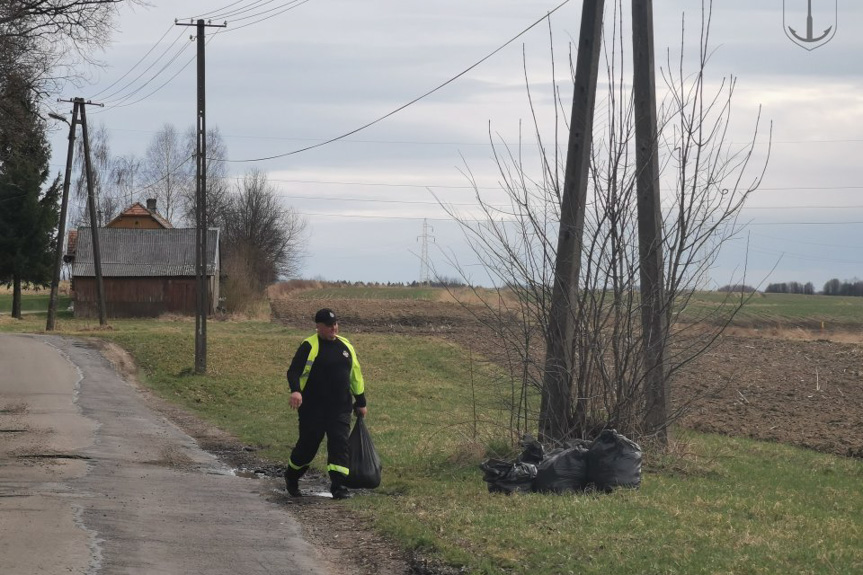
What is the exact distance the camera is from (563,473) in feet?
37.6

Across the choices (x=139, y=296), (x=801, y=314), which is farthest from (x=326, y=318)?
(x=801, y=314)

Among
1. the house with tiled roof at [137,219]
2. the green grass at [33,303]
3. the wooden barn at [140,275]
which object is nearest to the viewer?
the wooden barn at [140,275]

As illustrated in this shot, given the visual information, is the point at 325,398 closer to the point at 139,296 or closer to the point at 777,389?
the point at 777,389

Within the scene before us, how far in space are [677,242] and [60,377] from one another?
18.8 m

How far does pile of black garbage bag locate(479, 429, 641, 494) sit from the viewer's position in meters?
11.4

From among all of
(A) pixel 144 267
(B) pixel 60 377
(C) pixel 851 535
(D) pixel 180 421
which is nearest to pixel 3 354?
(B) pixel 60 377

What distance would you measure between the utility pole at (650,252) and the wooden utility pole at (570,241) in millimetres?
727

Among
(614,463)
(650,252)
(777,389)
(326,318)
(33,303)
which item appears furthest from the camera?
(33,303)

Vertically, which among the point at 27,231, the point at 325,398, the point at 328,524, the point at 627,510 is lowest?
the point at 328,524

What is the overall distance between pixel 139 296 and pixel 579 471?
57508 millimetres

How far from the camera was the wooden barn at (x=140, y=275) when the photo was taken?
6569 centimetres

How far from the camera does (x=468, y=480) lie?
492 inches

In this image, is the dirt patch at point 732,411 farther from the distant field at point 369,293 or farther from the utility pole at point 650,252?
the distant field at point 369,293

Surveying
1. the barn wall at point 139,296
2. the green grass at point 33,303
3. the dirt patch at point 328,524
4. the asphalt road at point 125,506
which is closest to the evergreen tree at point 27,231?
the barn wall at point 139,296
